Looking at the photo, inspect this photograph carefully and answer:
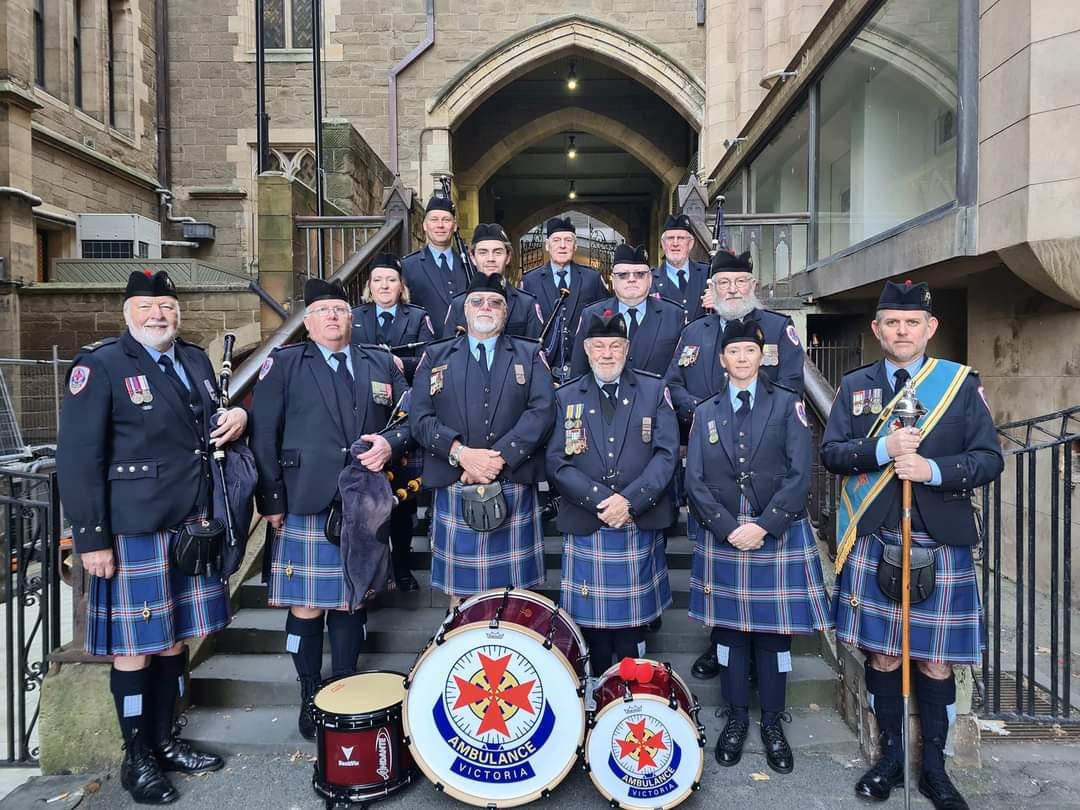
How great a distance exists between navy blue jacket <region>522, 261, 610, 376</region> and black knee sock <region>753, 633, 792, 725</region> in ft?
6.71

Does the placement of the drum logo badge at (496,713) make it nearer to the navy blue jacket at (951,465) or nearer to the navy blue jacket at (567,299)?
the navy blue jacket at (951,465)

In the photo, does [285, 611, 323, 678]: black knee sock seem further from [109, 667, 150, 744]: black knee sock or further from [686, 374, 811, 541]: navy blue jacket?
[686, 374, 811, 541]: navy blue jacket

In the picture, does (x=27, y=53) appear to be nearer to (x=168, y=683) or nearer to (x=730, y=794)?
(x=168, y=683)

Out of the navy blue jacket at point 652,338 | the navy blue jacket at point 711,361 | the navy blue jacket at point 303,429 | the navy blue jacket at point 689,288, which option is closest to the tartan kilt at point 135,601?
the navy blue jacket at point 303,429

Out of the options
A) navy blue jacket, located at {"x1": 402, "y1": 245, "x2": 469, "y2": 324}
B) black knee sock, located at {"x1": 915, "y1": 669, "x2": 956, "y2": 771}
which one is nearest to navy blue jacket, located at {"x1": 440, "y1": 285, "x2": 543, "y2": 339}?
navy blue jacket, located at {"x1": 402, "y1": 245, "x2": 469, "y2": 324}

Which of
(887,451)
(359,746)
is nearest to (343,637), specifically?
(359,746)

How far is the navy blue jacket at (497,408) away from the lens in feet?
10.4

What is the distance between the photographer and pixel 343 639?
3176 mm

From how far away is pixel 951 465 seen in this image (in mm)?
2594

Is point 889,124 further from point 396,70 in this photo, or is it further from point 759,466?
point 396,70

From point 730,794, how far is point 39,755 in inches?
111

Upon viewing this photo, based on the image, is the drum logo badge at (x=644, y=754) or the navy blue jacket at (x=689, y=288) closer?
the drum logo badge at (x=644, y=754)

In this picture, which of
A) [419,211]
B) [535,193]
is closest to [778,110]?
[419,211]

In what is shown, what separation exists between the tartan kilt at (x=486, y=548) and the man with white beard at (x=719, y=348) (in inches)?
34.8
